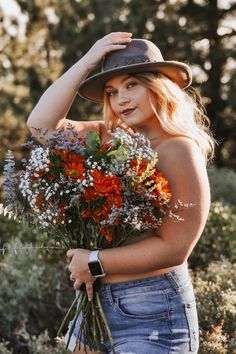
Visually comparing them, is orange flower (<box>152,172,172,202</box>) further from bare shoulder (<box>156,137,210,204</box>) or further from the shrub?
the shrub

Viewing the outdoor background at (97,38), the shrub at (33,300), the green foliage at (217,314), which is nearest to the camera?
the green foliage at (217,314)

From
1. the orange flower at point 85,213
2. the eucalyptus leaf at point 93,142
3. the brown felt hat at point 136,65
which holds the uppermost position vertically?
the brown felt hat at point 136,65

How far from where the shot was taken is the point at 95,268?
2748 millimetres

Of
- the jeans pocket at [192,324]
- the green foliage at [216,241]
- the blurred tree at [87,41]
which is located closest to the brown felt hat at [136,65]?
the jeans pocket at [192,324]

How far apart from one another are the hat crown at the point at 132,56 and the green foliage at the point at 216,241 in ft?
11.6

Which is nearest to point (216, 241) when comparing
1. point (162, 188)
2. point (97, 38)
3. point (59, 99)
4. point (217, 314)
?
point (217, 314)

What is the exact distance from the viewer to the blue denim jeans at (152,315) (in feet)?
9.01

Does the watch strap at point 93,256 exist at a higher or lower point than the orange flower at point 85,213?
lower

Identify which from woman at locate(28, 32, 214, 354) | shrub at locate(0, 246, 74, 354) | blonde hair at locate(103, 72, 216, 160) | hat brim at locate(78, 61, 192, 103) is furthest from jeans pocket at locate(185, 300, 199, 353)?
shrub at locate(0, 246, 74, 354)

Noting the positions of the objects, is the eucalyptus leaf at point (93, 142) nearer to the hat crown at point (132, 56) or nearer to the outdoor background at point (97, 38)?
the hat crown at point (132, 56)

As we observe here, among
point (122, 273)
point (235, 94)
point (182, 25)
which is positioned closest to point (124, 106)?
point (122, 273)

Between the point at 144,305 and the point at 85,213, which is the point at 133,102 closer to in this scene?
the point at 85,213

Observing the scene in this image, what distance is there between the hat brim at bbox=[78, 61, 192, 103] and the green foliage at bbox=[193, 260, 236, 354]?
162 cm

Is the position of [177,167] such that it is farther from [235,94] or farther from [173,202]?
[235,94]
